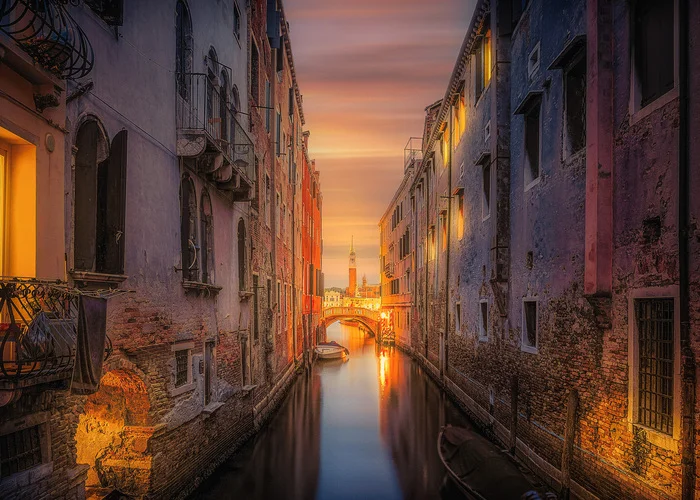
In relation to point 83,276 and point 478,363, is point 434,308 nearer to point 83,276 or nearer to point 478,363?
point 478,363

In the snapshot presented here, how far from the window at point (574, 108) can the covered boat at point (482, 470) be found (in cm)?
487

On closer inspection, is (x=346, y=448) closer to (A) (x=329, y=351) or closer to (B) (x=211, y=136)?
(B) (x=211, y=136)

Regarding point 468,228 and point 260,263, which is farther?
point 468,228

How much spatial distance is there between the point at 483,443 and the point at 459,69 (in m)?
12.7

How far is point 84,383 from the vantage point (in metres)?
4.94

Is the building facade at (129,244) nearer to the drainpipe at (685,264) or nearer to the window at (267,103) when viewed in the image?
the window at (267,103)

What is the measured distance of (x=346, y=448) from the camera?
14.6 metres

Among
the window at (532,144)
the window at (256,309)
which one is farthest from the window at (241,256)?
the window at (532,144)

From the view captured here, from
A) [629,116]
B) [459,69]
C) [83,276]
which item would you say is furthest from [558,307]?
[459,69]

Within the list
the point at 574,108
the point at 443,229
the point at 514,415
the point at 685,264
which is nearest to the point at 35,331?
the point at 685,264

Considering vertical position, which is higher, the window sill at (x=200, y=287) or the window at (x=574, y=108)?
the window at (x=574, y=108)

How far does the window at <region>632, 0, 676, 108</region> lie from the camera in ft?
20.0

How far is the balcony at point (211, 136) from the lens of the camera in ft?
28.9

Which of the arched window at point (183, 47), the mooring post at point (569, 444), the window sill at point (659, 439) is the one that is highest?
the arched window at point (183, 47)
